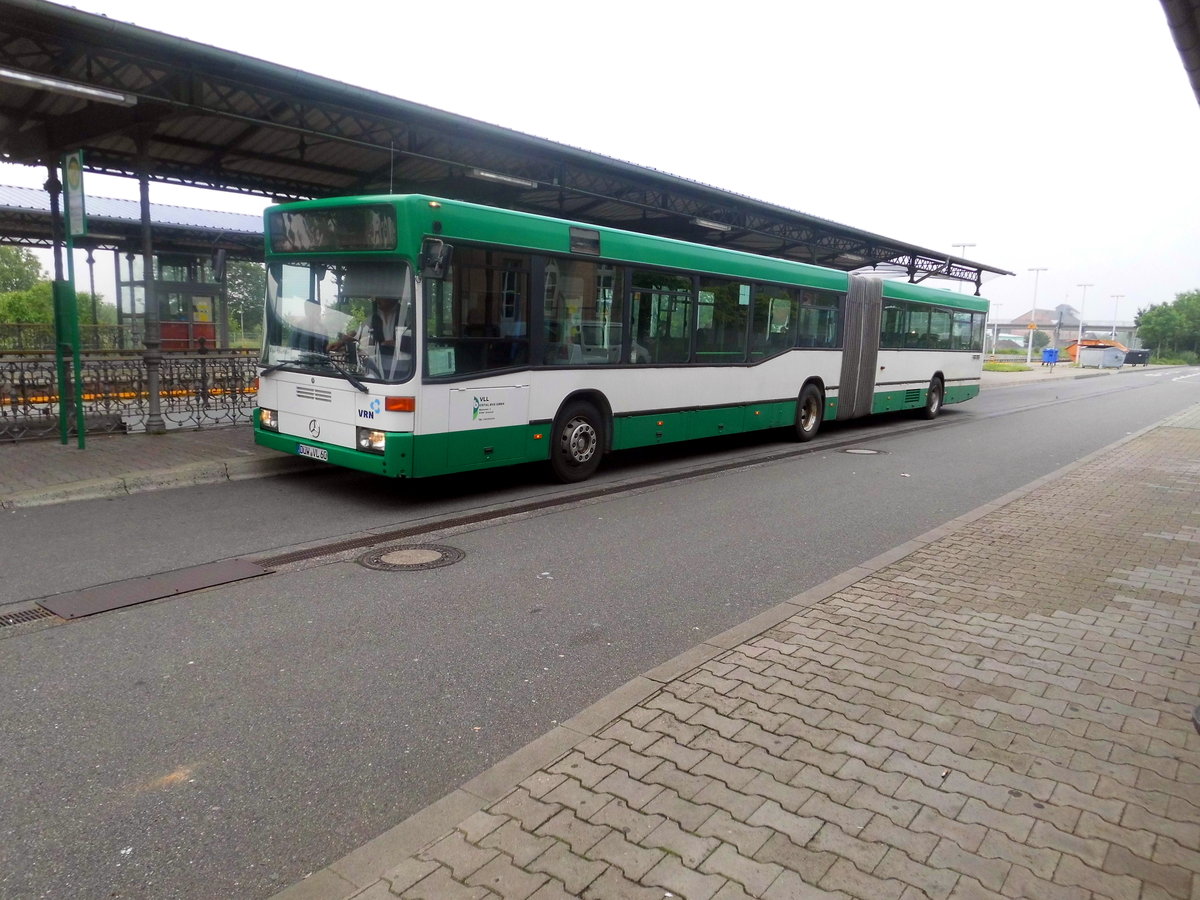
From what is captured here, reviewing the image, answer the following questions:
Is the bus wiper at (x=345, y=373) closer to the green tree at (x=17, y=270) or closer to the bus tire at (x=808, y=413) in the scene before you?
the bus tire at (x=808, y=413)

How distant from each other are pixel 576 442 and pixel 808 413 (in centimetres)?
665

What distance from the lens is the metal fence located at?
11.4 meters

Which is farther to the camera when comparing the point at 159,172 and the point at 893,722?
the point at 159,172

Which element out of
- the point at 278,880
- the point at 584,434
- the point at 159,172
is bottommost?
the point at 278,880

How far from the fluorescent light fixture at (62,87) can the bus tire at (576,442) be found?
6063 millimetres

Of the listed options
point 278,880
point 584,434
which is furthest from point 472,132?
point 278,880

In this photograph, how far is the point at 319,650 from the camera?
4840mm

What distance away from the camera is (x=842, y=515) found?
8906 millimetres

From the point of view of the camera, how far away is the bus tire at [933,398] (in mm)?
19953

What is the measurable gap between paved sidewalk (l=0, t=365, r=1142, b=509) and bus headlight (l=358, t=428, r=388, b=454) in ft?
7.86

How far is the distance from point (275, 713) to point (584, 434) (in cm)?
662

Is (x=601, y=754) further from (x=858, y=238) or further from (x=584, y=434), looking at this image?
(x=858, y=238)

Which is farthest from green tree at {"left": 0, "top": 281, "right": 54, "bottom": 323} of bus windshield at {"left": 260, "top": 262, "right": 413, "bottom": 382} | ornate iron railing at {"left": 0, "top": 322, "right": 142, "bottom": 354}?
bus windshield at {"left": 260, "top": 262, "right": 413, "bottom": 382}

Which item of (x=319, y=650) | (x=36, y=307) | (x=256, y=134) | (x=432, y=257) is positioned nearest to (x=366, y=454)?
(x=432, y=257)
